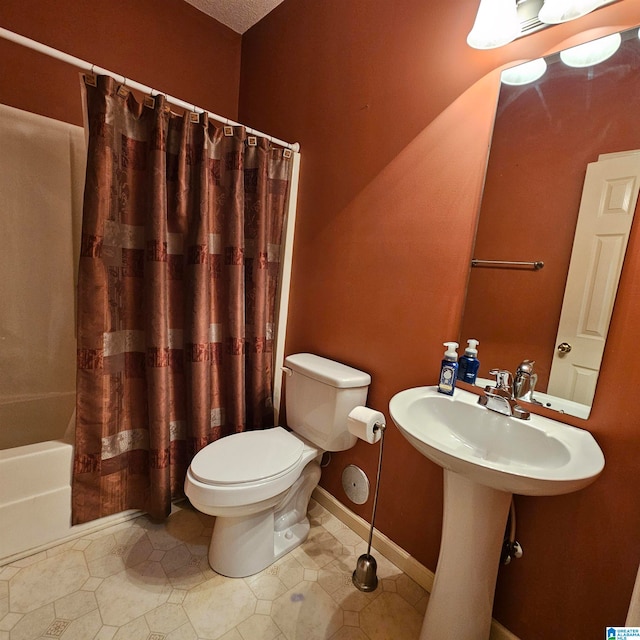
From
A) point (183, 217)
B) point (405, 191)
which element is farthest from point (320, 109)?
point (183, 217)

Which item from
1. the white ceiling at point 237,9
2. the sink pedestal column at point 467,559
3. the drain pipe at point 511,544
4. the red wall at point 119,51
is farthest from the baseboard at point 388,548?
the white ceiling at point 237,9

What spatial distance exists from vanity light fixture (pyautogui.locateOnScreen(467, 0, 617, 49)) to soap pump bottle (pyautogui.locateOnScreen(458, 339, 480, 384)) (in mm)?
925

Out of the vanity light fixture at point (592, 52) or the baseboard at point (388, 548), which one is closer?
the vanity light fixture at point (592, 52)

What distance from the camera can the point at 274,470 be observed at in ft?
4.05

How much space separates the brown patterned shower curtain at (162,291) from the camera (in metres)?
1.30

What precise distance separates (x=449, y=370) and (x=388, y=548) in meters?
0.88

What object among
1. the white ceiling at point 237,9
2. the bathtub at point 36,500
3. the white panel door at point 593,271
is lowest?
the bathtub at point 36,500

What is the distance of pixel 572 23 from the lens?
3.04 feet

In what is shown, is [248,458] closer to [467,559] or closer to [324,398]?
[324,398]

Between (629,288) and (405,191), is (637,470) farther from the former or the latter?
(405,191)

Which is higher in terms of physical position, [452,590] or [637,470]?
[637,470]

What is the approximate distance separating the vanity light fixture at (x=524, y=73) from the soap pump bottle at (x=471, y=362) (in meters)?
0.82

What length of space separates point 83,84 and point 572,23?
160 cm

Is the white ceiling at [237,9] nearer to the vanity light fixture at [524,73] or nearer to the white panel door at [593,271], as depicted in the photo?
the vanity light fixture at [524,73]
